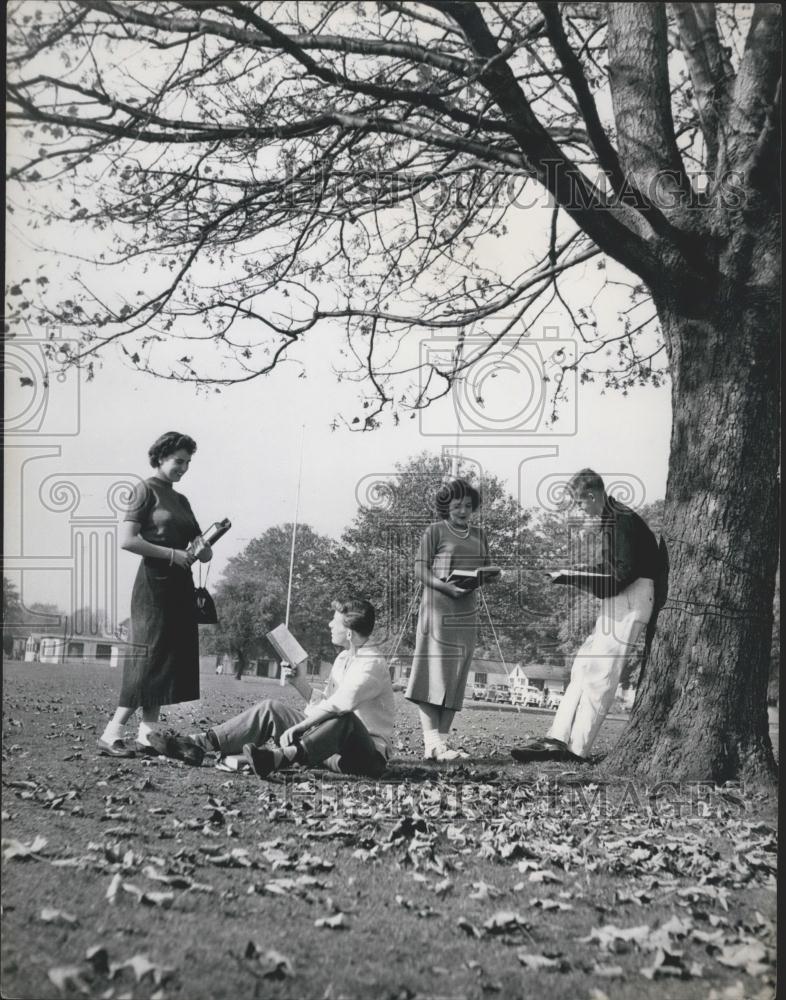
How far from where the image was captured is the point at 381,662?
5.10 metres

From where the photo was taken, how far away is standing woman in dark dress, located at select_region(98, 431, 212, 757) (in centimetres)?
506

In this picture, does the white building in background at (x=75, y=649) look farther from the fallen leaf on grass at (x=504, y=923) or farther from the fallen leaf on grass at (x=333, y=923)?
the fallen leaf on grass at (x=504, y=923)

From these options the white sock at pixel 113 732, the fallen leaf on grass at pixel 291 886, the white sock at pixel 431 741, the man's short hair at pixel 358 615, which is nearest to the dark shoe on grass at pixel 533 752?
the white sock at pixel 431 741

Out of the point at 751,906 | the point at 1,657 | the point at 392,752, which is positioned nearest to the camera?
the point at 751,906

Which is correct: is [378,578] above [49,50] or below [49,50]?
below

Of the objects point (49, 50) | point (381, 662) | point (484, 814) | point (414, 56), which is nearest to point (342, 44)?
point (414, 56)

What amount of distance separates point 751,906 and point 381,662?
2.22 metres

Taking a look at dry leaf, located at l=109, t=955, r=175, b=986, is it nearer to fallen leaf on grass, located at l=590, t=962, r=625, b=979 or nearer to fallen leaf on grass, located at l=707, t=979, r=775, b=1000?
fallen leaf on grass, located at l=590, t=962, r=625, b=979

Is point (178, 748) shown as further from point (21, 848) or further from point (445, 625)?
point (445, 625)

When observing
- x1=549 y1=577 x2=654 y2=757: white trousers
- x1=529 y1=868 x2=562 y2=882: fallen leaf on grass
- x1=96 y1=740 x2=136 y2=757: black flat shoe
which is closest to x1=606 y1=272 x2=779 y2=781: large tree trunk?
x1=549 y1=577 x2=654 y2=757: white trousers

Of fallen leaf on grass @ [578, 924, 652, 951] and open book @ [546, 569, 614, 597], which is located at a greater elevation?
open book @ [546, 569, 614, 597]

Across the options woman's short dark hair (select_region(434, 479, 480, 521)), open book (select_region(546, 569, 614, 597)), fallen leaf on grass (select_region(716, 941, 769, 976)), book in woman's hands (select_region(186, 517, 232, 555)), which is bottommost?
fallen leaf on grass (select_region(716, 941, 769, 976))

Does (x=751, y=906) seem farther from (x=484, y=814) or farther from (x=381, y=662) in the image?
(x=381, y=662)

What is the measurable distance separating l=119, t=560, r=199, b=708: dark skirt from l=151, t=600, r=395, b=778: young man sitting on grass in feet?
0.90
